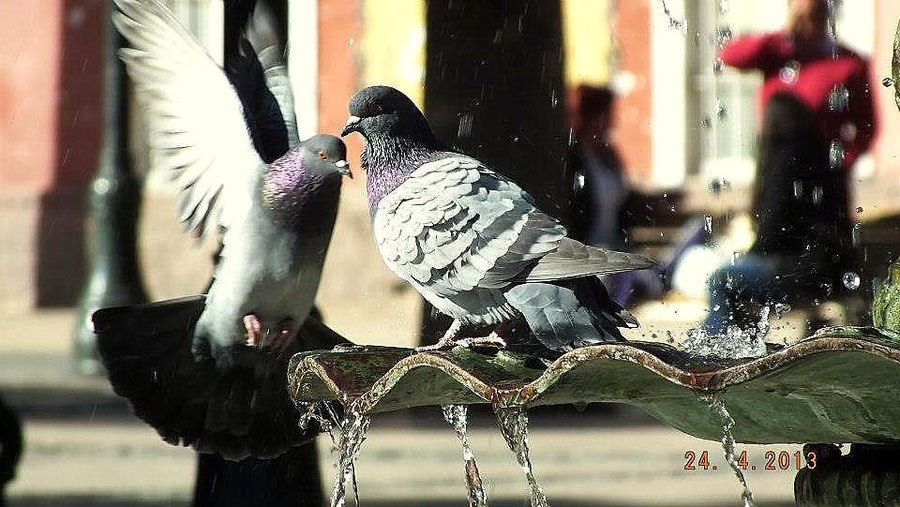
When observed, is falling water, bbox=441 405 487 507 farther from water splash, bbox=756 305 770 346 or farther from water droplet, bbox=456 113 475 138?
water splash, bbox=756 305 770 346

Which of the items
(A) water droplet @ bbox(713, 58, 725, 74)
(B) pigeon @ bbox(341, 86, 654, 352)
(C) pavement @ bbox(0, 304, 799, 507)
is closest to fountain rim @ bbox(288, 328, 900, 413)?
(B) pigeon @ bbox(341, 86, 654, 352)

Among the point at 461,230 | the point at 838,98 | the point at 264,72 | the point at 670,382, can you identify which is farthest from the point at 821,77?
the point at 670,382

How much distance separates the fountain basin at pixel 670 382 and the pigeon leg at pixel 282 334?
1.63 meters

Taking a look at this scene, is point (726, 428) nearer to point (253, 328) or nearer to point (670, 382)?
point (670, 382)

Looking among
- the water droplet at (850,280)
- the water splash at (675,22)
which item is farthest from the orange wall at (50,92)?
the water droplet at (850,280)

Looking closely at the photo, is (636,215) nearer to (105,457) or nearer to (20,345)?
(105,457)

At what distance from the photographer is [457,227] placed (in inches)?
104

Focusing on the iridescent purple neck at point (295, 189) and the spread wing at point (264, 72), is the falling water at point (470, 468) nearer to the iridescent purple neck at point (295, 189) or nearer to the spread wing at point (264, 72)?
the iridescent purple neck at point (295, 189)

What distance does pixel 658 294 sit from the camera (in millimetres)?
6441

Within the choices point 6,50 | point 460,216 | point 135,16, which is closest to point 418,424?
point 135,16

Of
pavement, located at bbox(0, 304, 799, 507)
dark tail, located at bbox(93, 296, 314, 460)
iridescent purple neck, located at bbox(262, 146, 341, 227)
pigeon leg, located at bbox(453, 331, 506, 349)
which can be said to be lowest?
pavement, located at bbox(0, 304, 799, 507)

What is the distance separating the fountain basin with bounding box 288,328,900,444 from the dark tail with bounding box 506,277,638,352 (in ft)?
0.46

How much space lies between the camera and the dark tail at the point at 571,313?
236 centimetres

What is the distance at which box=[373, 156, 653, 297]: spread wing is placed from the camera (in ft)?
8.29
